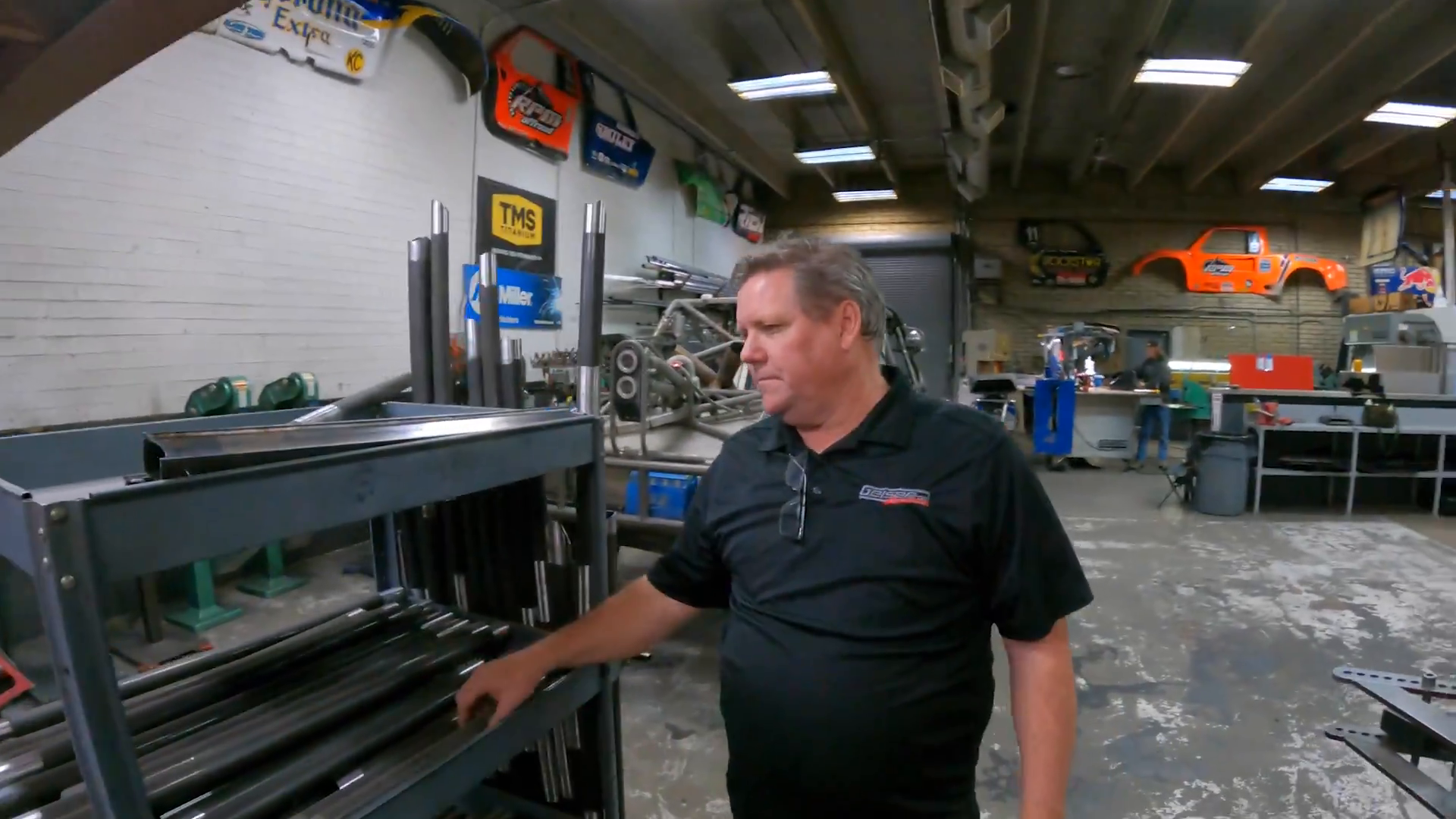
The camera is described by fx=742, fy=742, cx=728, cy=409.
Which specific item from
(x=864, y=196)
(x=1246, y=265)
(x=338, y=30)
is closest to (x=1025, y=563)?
(x=338, y=30)

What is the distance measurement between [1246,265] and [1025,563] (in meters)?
15.0

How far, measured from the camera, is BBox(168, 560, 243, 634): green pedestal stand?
12.4 ft

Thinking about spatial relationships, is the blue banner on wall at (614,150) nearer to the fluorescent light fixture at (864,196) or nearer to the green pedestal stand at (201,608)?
the fluorescent light fixture at (864,196)

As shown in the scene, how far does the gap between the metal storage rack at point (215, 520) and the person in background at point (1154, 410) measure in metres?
8.75

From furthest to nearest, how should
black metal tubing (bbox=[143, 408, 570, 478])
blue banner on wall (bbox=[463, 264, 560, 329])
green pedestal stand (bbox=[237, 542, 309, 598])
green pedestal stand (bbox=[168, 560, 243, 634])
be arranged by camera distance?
blue banner on wall (bbox=[463, 264, 560, 329])
green pedestal stand (bbox=[237, 542, 309, 598])
green pedestal stand (bbox=[168, 560, 243, 634])
black metal tubing (bbox=[143, 408, 570, 478])

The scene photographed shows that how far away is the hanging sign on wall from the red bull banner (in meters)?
11.5

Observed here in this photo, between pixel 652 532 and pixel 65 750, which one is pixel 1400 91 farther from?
pixel 65 750

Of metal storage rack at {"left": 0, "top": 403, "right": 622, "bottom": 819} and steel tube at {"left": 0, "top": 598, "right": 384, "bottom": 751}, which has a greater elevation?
metal storage rack at {"left": 0, "top": 403, "right": 622, "bottom": 819}

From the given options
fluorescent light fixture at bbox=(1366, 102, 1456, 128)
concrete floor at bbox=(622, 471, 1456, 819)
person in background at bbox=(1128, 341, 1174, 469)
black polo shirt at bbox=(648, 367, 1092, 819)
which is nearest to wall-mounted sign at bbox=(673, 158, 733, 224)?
person in background at bbox=(1128, 341, 1174, 469)

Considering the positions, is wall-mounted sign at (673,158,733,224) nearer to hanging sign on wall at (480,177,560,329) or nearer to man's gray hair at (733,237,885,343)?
hanging sign on wall at (480,177,560,329)

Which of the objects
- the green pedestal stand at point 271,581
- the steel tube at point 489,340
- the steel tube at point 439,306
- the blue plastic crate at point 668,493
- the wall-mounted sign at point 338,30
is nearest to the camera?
the steel tube at point 439,306

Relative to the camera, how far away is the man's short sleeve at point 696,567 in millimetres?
1558

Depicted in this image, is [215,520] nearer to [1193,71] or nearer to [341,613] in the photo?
[341,613]

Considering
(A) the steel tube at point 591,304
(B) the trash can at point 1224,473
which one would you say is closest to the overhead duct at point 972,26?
(B) the trash can at point 1224,473
